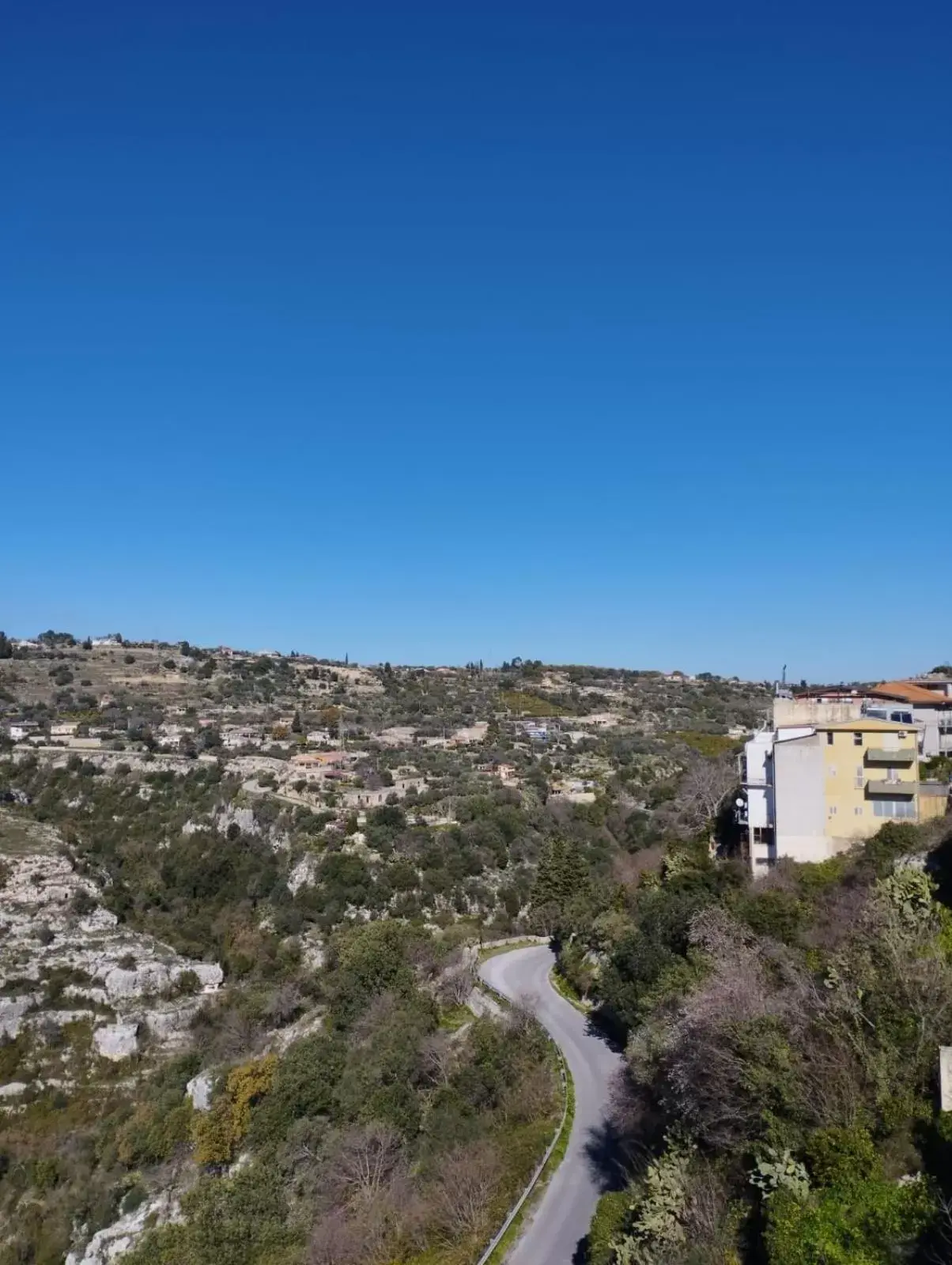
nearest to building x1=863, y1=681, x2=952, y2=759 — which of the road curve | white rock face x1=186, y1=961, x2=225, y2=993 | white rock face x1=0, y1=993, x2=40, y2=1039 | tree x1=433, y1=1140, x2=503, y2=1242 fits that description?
the road curve

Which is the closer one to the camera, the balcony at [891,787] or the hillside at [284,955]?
the hillside at [284,955]

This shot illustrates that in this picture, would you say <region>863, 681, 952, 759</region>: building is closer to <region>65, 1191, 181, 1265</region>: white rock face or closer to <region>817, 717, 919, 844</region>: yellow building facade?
<region>817, 717, 919, 844</region>: yellow building facade

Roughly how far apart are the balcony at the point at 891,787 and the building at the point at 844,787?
0.02 meters

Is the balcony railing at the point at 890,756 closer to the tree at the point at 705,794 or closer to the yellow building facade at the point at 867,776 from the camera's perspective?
the yellow building facade at the point at 867,776

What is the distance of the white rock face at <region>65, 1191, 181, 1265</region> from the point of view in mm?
20891

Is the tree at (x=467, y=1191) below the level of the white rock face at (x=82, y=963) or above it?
above

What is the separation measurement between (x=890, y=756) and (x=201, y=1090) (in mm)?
22573

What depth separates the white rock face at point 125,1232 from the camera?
20891 millimetres

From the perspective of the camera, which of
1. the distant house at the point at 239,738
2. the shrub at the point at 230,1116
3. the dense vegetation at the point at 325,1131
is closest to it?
the dense vegetation at the point at 325,1131

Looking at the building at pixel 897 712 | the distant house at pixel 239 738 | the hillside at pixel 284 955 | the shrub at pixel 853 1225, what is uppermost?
the building at pixel 897 712

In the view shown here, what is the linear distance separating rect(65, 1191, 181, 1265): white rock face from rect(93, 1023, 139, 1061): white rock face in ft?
25.9

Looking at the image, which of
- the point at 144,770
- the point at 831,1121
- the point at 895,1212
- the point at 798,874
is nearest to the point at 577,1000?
the point at 798,874

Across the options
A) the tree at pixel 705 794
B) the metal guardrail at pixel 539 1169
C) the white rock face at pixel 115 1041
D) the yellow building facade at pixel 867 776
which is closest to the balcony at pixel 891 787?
the yellow building facade at pixel 867 776

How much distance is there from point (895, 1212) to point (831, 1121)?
7.71 ft
